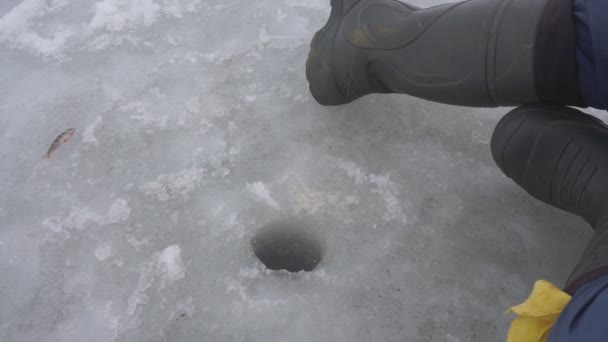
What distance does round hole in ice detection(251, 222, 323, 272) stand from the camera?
1318 mm

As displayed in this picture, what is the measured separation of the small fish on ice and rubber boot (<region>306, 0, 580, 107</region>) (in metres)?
0.69

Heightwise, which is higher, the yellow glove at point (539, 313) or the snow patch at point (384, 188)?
the yellow glove at point (539, 313)

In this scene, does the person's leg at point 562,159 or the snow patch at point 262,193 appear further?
the snow patch at point 262,193

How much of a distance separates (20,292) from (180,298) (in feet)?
1.21

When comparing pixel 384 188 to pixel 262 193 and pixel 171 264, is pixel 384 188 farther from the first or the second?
pixel 171 264

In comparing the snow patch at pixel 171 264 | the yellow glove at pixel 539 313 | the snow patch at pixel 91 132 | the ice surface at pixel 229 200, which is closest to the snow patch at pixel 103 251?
the ice surface at pixel 229 200

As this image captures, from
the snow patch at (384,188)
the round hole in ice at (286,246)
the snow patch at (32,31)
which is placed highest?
the snow patch at (32,31)

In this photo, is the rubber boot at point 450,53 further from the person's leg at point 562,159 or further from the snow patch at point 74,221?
the snow patch at point 74,221

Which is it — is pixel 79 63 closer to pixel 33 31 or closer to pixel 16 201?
pixel 33 31

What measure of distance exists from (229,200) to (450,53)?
0.64 m

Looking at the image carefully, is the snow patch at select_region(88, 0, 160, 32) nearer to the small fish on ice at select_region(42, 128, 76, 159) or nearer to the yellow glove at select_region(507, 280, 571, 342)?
the small fish on ice at select_region(42, 128, 76, 159)

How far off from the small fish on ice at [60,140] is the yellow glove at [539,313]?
4.02ft

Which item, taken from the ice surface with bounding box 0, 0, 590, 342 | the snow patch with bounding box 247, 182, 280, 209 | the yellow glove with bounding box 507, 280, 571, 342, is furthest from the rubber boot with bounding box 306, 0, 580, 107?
the yellow glove with bounding box 507, 280, 571, 342

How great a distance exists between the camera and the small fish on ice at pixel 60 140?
1472mm
